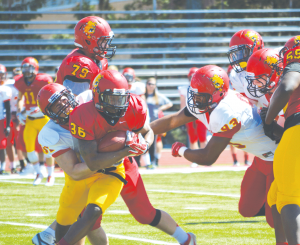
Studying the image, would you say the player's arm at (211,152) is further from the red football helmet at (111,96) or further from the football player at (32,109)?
the football player at (32,109)

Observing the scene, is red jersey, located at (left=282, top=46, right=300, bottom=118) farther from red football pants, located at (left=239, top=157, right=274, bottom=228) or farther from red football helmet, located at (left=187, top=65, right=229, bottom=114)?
red football pants, located at (left=239, top=157, right=274, bottom=228)

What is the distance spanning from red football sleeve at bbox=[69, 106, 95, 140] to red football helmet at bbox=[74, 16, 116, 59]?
1.36 meters

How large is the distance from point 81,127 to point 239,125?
113cm

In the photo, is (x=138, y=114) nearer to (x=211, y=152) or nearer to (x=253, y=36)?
(x=211, y=152)

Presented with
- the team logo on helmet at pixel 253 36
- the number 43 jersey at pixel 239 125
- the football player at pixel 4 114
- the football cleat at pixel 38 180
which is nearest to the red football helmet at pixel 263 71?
the number 43 jersey at pixel 239 125

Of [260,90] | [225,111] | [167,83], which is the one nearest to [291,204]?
[225,111]

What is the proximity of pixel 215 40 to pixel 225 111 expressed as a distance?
12130 millimetres

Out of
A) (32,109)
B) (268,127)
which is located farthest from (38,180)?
(268,127)

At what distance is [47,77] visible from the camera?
795 centimetres

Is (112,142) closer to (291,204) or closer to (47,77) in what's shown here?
(291,204)

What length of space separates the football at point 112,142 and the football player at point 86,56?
3.70 ft

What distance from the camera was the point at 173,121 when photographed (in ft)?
13.2

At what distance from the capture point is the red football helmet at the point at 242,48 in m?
4.92

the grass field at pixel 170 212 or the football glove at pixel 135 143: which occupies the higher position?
the football glove at pixel 135 143
